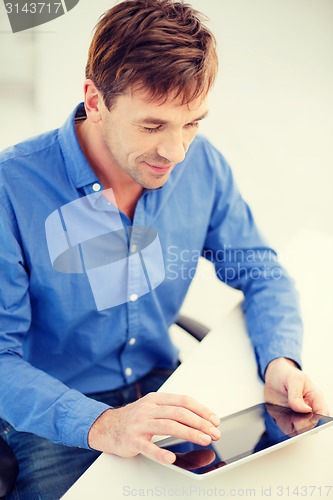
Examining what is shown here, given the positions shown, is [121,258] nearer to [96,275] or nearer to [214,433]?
[96,275]

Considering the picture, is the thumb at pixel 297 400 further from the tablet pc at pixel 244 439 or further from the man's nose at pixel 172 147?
the man's nose at pixel 172 147

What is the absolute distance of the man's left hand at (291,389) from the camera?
844 millimetres

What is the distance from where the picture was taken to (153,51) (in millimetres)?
847

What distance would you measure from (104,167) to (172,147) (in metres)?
0.16

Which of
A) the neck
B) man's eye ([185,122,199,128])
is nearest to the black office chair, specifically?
the neck

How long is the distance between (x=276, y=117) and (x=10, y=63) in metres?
0.67

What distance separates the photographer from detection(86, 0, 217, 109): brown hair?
2.78 ft

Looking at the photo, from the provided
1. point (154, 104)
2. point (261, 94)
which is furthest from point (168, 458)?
point (261, 94)

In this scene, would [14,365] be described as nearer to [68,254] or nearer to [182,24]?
[68,254]

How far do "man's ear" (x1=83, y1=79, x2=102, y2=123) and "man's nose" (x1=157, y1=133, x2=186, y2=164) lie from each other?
4.8 inches

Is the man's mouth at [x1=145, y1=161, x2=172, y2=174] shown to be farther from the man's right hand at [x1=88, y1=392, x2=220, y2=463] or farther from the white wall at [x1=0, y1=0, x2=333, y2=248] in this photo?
the man's right hand at [x1=88, y1=392, x2=220, y2=463]

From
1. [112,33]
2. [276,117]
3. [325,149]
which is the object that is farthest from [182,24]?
[325,149]

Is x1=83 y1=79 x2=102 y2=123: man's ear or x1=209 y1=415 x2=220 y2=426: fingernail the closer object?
x1=209 y1=415 x2=220 y2=426: fingernail

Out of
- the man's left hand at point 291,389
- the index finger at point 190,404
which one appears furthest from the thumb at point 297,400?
the index finger at point 190,404
